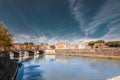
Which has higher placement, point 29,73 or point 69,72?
point 29,73

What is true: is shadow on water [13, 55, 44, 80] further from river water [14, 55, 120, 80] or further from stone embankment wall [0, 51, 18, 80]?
stone embankment wall [0, 51, 18, 80]

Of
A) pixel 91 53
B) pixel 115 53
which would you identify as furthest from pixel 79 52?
pixel 115 53

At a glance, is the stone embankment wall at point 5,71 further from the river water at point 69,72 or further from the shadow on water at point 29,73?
the river water at point 69,72

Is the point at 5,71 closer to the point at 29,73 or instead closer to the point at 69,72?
the point at 29,73

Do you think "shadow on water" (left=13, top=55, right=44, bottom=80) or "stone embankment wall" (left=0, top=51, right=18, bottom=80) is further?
"shadow on water" (left=13, top=55, right=44, bottom=80)

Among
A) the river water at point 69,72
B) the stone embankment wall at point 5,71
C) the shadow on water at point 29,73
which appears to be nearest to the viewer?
the stone embankment wall at point 5,71

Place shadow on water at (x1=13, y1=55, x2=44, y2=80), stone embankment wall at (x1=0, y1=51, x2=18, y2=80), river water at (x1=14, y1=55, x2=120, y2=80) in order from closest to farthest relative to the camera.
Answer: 1. stone embankment wall at (x1=0, y1=51, x2=18, y2=80)
2. shadow on water at (x1=13, y1=55, x2=44, y2=80)
3. river water at (x1=14, y1=55, x2=120, y2=80)

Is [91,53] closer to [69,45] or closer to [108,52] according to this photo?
[108,52]

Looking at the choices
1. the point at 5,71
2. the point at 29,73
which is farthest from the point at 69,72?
the point at 5,71

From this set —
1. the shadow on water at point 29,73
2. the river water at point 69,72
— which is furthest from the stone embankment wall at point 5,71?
the river water at point 69,72

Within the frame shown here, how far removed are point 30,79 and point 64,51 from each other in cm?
10023

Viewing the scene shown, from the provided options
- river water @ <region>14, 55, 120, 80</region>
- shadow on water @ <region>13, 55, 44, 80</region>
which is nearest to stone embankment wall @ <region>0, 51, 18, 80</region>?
shadow on water @ <region>13, 55, 44, 80</region>

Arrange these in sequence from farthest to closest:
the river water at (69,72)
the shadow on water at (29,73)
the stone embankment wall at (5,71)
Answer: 1. the river water at (69,72)
2. the shadow on water at (29,73)
3. the stone embankment wall at (5,71)

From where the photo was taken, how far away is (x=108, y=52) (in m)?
79.9
